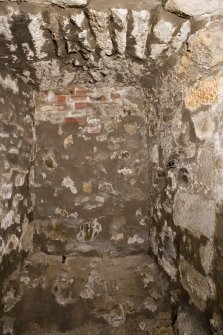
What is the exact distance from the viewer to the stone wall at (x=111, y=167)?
145 centimetres

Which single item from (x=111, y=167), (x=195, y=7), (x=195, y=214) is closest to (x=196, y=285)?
(x=195, y=214)

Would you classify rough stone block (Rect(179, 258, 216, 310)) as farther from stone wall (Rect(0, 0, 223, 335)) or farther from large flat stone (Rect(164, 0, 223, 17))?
large flat stone (Rect(164, 0, 223, 17))

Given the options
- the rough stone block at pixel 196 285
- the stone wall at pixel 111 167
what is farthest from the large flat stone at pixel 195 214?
the rough stone block at pixel 196 285

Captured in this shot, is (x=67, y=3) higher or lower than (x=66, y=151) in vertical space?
higher

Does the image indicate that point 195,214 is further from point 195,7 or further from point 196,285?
point 195,7

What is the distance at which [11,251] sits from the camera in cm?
187

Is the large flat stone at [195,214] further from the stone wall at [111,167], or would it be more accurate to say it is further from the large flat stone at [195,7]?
the large flat stone at [195,7]

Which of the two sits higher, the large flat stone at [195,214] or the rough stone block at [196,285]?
the large flat stone at [195,214]

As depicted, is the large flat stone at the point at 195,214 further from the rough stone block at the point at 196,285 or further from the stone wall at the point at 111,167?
the rough stone block at the point at 196,285

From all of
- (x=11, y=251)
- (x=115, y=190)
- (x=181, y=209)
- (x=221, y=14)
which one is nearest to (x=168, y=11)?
(x=221, y=14)

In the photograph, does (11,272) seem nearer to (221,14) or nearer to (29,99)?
(29,99)

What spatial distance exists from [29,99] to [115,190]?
98 cm

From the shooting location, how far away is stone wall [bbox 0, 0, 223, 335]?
1.45 m

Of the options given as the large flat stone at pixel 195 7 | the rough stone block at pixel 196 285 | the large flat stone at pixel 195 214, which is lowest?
the rough stone block at pixel 196 285
